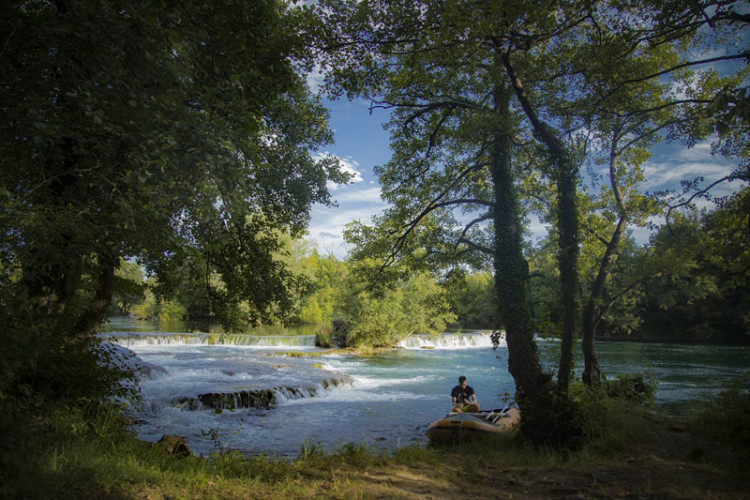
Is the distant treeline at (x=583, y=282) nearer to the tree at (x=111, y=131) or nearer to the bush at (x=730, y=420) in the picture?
the tree at (x=111, y=131)

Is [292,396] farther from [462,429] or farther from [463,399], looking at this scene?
[462,429]

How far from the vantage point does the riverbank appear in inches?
159

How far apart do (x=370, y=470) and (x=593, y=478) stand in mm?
2944

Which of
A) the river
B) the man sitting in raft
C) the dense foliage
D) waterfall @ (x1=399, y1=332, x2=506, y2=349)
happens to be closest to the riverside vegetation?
the dense foliage

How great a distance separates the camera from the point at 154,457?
5395 mm

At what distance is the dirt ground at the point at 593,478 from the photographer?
15.9ft

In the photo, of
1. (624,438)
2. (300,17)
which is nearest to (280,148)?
(300,17)

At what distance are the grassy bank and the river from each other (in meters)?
1.51

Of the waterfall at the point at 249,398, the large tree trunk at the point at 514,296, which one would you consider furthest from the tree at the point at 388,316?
the large tree trunk at the point at 514,296

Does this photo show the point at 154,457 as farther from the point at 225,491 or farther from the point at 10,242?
the point at 10,242

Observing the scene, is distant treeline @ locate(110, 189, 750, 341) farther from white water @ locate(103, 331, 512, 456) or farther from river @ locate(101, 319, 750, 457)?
white water @ locate(103, 331, 512, 456)

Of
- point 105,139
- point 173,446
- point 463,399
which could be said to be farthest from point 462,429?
point 105,139

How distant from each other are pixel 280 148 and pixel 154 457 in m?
5.89

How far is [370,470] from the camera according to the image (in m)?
5.61
